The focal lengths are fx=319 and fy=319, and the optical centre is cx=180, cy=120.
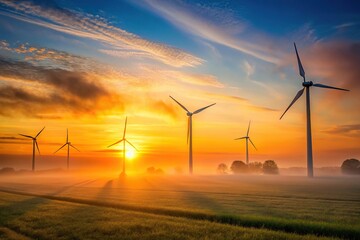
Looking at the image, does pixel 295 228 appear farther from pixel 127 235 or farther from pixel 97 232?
pixel 97 232

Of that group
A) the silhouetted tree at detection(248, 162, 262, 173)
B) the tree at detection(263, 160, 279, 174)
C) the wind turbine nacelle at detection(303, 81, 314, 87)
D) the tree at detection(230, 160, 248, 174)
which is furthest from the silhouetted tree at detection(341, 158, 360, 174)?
the wind turbine nacelle at detection(303, 81, 314, 87)

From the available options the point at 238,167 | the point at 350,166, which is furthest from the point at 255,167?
the point at 350,166

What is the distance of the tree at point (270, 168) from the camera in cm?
16450

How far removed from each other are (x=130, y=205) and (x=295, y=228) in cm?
1773

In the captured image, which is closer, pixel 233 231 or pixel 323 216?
pixel 233 231

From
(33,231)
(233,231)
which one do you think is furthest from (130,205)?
(233,231)

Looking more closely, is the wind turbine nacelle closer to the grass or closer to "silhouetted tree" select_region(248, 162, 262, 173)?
the grass

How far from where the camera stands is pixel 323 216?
2531 cm

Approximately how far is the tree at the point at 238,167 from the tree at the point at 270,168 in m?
11.0

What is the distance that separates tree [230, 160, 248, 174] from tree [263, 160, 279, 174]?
11.0 m

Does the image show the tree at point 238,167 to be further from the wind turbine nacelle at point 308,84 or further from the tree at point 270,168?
the wind turbine nacelle at point 308,84

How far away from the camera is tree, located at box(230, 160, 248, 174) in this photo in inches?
6880

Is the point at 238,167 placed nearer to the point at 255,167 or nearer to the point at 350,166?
the point at 255,167

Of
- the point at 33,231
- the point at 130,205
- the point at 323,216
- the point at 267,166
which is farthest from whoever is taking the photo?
the point at 267,166
